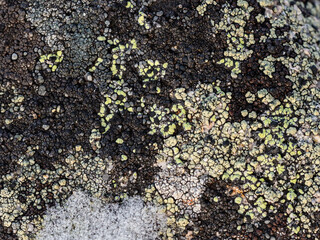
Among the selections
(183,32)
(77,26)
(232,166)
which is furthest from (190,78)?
(77,26)

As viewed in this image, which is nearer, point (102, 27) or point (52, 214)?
point (52, 214)

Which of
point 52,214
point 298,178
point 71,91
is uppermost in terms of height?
point 298,178

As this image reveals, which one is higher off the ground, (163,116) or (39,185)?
(163,116)

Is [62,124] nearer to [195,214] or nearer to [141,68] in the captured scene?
[141,68]

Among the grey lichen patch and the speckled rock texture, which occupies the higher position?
the speckled rock texture

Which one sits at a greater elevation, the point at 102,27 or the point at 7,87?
the point at 102,27

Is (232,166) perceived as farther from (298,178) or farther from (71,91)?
(71,91)

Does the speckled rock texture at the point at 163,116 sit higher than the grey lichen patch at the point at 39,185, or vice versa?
the speckled rock texture at the point at 163,116
